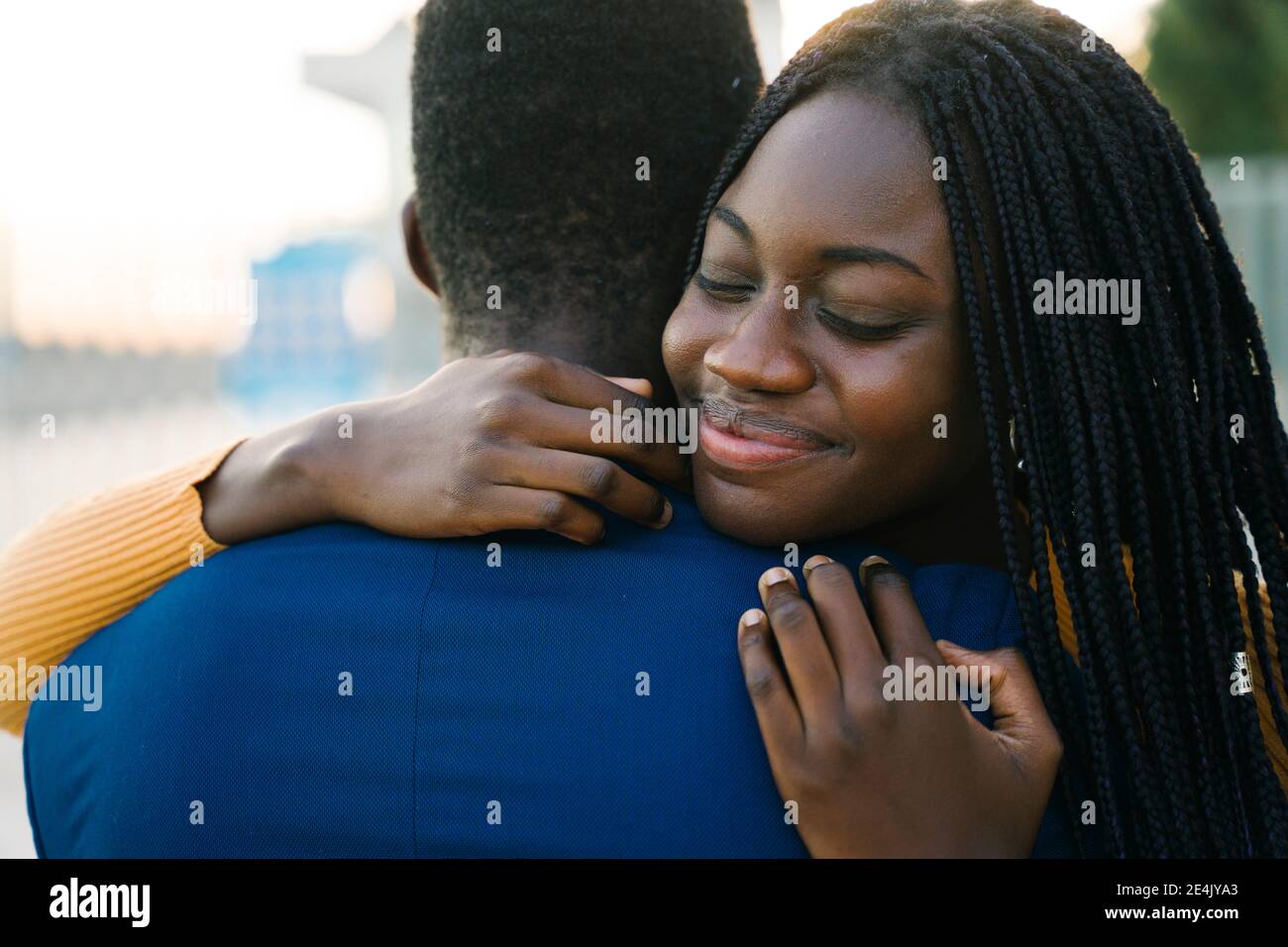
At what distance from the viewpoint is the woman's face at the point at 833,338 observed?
1645mm

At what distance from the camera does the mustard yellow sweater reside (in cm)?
192

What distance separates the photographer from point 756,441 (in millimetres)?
1740

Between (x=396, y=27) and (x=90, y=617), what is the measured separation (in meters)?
9.34

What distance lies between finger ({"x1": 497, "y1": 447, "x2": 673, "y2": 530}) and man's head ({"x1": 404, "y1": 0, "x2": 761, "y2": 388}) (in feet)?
0.99

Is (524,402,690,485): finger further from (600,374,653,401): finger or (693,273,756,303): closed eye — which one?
(693,273,756,303): closed eye

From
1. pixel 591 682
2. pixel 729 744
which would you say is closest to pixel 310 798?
pixel 591 682

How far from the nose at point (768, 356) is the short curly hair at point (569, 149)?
276 millimetres

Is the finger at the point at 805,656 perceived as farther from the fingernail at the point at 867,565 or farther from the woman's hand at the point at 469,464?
the woman's hand at the point at 469,464

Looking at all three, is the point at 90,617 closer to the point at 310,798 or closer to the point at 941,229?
the point at 310,798

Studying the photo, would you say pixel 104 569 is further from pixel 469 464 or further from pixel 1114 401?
pixel 1114 401

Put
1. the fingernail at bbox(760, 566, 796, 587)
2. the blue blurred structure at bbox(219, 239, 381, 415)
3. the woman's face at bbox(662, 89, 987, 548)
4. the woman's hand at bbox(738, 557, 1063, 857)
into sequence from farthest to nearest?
1. the blue blurred structure at bbox(219, 239, 381, 415)
2. the woman's face at bbox(662, 89, 987, 548)
3. the fingernail at bbox(760, 566, 796, 587)
4. the woman's hand at bbox(738, 557, 1063, 857)

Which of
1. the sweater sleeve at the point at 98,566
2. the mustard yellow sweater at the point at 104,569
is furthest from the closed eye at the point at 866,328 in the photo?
the sweater sleeve at the point at 98,566

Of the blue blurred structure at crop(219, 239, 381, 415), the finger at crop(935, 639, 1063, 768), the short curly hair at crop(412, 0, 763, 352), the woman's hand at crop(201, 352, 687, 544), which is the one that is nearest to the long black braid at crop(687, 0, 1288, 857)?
the finger at crop(935, 639, 1063, 768)

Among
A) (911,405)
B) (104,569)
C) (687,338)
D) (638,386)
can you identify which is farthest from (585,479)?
(104,569)
